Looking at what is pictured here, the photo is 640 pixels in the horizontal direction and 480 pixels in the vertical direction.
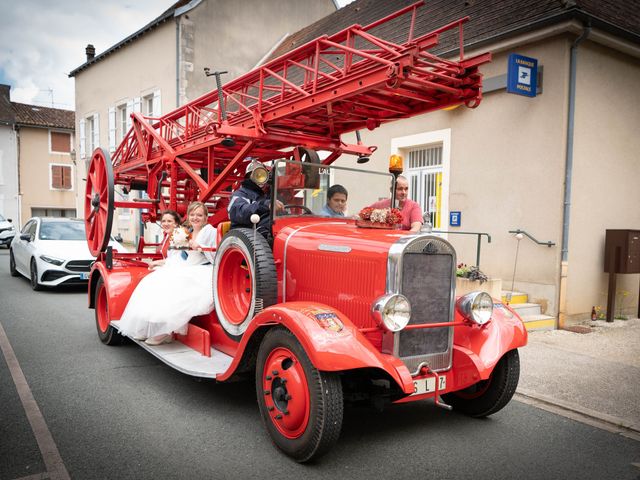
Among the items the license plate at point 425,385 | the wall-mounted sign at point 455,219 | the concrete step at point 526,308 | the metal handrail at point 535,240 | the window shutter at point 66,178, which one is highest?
the window shutter at point 66,178

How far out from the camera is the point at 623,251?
7.66 meters

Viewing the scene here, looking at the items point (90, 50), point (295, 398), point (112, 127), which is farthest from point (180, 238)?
point (90, 50)

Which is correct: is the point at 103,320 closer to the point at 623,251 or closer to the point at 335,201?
the point at 335,201

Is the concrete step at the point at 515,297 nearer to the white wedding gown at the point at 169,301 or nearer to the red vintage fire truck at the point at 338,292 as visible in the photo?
the red vintage fire truck at the point at 338,292

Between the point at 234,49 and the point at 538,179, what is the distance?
42.9ft

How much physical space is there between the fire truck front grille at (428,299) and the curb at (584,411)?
4.56 feet

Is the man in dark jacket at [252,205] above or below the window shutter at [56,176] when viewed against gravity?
below

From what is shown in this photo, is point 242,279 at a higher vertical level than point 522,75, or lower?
lower

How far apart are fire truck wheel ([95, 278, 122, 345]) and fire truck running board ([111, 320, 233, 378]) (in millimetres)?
1153

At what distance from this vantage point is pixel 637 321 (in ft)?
26.6

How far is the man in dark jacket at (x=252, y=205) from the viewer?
4.20m

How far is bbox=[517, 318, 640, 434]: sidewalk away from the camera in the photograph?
4.29 meters

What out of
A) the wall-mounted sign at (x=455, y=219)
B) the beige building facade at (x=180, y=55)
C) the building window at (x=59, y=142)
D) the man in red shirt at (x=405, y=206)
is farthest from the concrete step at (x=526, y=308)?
the building window at (x=59, y=142)

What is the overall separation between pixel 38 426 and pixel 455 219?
7.24m
